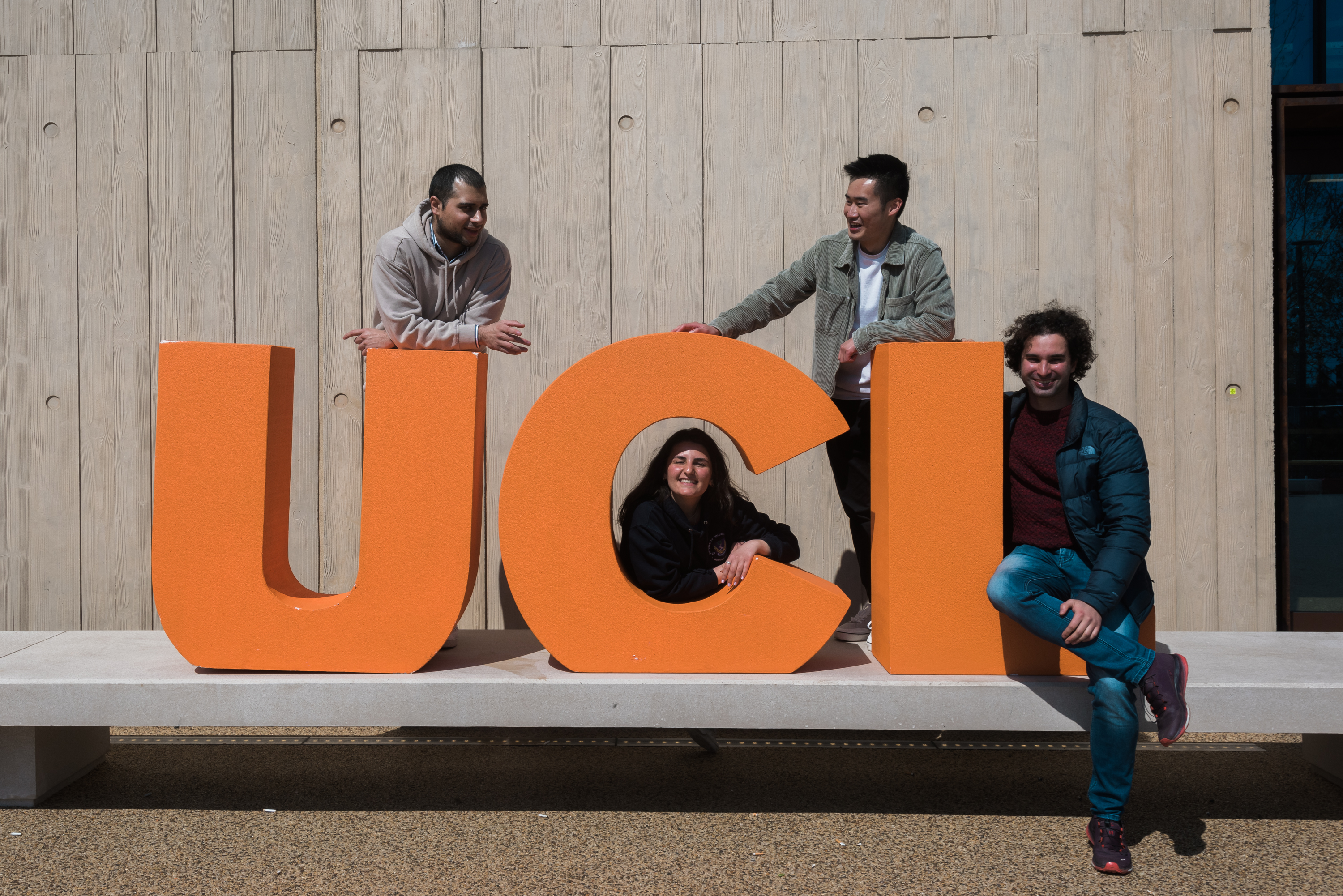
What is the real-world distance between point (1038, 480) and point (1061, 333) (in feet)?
1.40

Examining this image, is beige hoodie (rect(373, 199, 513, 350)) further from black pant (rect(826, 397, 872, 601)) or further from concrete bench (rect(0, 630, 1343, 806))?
black pant (rect(826, 397, 872, 601))

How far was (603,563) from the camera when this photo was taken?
2.92 m

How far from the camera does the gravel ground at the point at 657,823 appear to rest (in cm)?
246

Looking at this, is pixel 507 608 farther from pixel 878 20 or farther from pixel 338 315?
pixel 878 20

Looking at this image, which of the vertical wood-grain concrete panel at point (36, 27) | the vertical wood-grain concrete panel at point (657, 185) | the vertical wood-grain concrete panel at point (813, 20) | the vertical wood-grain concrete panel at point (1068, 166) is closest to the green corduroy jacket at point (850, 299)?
the vertical wood-grain concrete panel at point (657, 185)

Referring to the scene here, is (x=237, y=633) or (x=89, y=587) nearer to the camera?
(x=237, y=633)

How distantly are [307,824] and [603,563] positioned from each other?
1.10 meters

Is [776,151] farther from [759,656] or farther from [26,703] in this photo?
[26,703]

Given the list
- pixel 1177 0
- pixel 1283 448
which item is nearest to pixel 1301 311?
pixel 1283 448

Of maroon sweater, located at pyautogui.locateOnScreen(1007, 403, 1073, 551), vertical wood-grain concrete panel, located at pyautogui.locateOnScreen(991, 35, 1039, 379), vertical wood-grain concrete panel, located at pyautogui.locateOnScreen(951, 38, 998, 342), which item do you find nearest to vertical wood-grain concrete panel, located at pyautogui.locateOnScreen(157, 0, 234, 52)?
vertical wood-grain concrete panel, located at pyautogui.locateOnScreen(951, 38, 998, 342)

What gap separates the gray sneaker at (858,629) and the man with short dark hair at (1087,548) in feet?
2.30

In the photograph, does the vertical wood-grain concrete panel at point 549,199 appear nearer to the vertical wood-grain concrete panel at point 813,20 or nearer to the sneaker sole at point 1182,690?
the vertical wood-grain concrete panel at point 813,20

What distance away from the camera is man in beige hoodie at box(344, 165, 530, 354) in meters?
3.07

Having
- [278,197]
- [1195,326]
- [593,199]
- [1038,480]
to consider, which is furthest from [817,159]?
[278,197]
